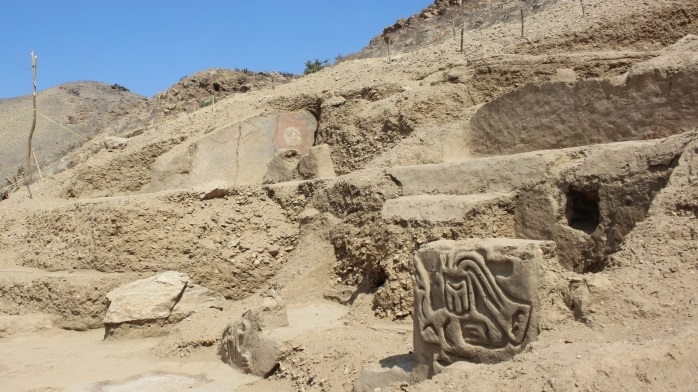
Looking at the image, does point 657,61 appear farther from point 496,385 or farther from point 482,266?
point 496,385

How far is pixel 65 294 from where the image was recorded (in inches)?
415

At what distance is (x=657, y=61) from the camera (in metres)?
7.74

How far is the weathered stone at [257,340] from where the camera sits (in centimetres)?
716

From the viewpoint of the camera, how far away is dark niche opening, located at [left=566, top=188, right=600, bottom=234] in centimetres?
684

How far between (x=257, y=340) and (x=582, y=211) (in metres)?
3.58

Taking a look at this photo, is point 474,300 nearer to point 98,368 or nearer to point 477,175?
point 477,175

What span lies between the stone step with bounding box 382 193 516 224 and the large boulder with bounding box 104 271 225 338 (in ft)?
11.1

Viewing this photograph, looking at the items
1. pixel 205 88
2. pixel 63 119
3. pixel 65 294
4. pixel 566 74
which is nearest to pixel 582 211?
pixel 566 74

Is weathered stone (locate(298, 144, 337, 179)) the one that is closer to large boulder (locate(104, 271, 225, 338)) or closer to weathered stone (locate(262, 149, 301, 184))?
weathered stone (locate(262, 149, 301, 184))

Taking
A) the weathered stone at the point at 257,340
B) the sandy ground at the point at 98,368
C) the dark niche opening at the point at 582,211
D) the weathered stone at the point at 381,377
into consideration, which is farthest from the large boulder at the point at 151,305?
the dark niche opening at the point at 582,211

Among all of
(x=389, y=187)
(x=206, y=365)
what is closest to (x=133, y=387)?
(x=206, y=365)

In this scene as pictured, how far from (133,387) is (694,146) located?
18.9ft

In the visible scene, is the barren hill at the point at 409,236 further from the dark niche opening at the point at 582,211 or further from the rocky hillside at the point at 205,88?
the rocky hillside at the point at 205,88

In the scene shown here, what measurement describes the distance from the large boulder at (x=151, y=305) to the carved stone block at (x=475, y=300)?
5.06m
